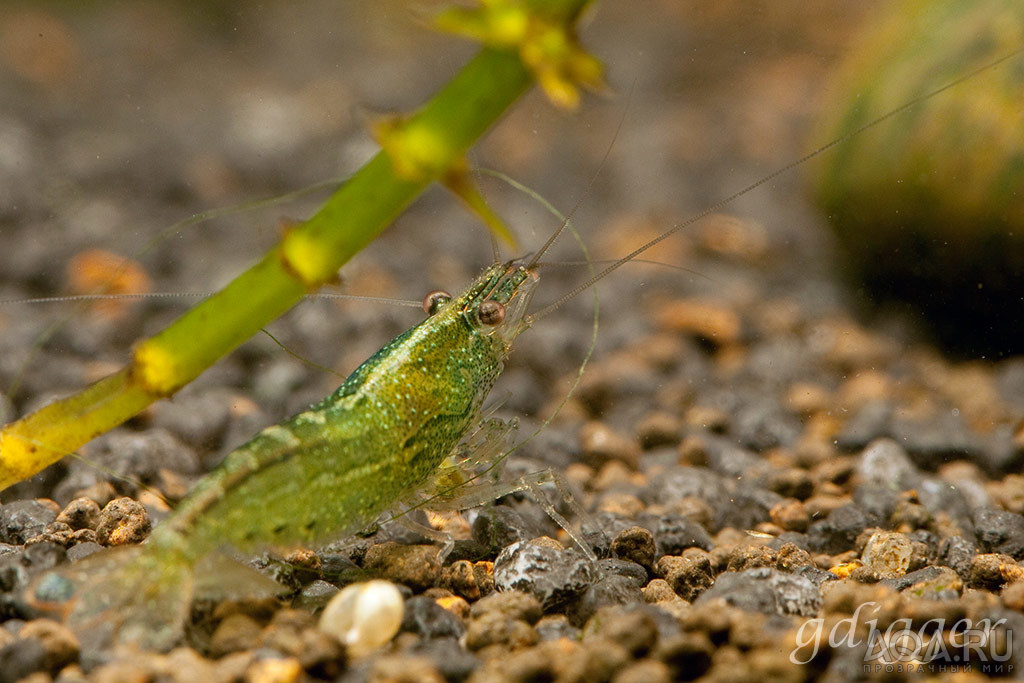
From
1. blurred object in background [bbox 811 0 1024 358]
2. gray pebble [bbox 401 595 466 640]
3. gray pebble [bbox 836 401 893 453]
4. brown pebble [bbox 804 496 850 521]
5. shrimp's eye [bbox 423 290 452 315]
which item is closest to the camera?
gray pebble [bbox 401 595 466 640]

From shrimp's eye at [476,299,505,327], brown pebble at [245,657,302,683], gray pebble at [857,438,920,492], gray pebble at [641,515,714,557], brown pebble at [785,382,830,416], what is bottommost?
gray pebble at [857,438,920,492]

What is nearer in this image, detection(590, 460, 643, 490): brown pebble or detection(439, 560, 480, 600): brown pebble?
detection(439, 560, 480, 600): brown pebble

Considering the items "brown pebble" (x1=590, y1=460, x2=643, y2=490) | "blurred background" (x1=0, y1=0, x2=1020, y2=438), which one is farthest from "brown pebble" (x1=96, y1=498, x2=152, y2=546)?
"brown pebble" (x1=590, y1=460, x2=643, y2=490)

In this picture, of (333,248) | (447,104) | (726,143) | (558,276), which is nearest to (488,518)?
(333,248)

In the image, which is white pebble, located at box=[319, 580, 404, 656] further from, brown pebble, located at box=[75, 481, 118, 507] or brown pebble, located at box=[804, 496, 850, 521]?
brown pebble, located at box=[804, 496, 850, 521]

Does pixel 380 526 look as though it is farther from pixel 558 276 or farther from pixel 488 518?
pixel 558 276

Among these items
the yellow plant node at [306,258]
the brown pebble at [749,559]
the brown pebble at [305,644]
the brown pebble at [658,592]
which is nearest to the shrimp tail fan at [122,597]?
the brown pebble at [305,644]
